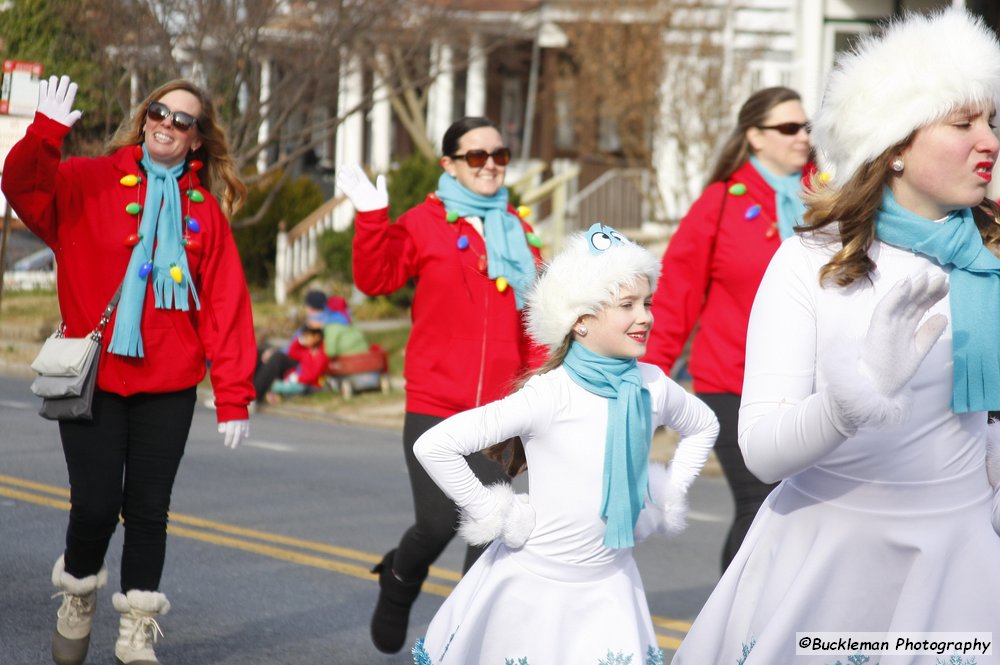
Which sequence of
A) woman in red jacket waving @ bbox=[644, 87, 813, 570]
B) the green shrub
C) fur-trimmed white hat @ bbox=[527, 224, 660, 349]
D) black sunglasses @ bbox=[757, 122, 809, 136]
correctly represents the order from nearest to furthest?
fur-trimmed white hat @ bbox=[527, 224, 660, 349]
woman in red jacket waving @ bbox=[644, 87, 813, 570]
black sunglasses @ bbox=[757, 122, 809, 136]
the green shrub

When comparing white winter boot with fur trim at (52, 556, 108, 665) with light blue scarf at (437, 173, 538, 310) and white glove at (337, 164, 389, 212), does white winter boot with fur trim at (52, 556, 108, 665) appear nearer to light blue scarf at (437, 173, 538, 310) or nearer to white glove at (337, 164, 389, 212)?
white glove at (337, 164, 389, 212)

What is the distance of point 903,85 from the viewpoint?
10.7ft

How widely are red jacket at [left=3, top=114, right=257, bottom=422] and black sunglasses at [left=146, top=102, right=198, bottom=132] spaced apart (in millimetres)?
176

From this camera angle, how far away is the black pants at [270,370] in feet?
50.4

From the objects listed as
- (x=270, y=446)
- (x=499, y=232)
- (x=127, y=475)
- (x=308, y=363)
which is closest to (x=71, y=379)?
(x=127, y=475)

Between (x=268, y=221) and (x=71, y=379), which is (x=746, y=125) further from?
(x=268, y=221)

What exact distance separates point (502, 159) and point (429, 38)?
1241 cm

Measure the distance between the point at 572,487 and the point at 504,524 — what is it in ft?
0.74

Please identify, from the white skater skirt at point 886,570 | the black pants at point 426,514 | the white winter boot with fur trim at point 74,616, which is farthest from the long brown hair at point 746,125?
the white skater skirt at point 886,570

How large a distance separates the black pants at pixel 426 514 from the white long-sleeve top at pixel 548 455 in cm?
120

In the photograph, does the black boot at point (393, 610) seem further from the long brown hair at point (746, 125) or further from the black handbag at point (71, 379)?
the long brown hair at point (746, 125)

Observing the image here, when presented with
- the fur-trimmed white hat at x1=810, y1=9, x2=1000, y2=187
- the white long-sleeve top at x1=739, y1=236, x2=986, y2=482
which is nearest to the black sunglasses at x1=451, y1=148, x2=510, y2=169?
the fur-trimmed white hat at x1=810, y1=9, x2=1000, y2=187

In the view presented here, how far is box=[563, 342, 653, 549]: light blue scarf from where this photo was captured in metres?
4.15

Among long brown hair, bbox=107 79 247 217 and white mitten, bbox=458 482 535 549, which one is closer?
white mitten, bbox=458 482 535 549
